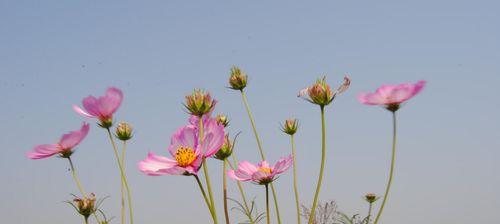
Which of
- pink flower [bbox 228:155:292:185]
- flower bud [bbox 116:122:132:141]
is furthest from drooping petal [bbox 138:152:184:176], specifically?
flower bud [bbox 116:122:132:141]

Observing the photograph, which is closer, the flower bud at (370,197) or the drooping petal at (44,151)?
the drooping petal at (44,151)

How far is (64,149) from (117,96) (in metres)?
0.37

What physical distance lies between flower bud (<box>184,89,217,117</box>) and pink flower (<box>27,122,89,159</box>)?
277 millimetres

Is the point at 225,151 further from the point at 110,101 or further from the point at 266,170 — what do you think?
the point at 110,101

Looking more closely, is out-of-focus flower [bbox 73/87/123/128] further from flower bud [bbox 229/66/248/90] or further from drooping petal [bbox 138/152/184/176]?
flower bud [bbox 229/66/248/90]

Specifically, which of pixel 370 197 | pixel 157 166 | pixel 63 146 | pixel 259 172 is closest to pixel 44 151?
pixel 63 146

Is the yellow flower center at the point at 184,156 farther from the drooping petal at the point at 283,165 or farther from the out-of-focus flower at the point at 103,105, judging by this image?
the drooping petal at the point at 283,165

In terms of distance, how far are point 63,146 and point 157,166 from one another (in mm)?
449

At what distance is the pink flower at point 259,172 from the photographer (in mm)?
1530

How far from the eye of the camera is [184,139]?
49.4 inches

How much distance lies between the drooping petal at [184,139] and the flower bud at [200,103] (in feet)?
0.29

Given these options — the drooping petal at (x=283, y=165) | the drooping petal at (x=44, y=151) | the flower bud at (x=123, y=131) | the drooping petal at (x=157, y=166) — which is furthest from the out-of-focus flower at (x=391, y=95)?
the flower bud at (x=123, y=131)

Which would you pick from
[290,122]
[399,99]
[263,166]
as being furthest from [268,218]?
[290,122]

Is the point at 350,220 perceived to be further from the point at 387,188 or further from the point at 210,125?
the point at 210,125
